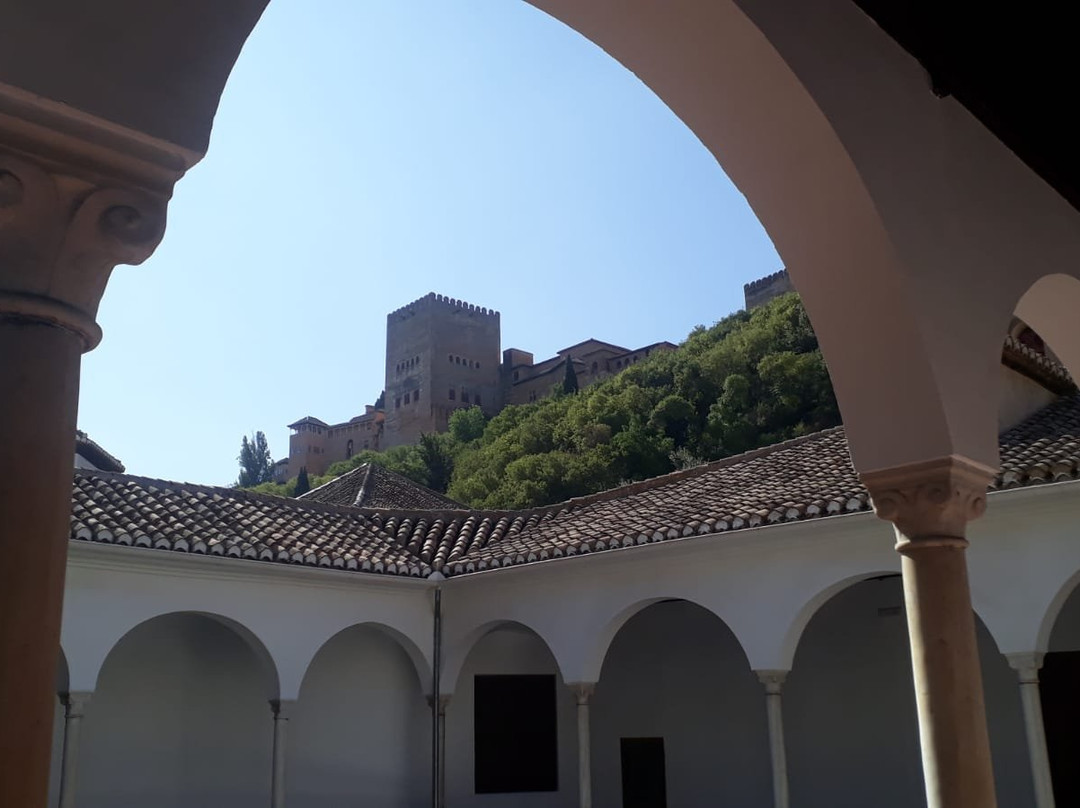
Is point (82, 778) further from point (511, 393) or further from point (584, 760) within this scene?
point (511, 393)

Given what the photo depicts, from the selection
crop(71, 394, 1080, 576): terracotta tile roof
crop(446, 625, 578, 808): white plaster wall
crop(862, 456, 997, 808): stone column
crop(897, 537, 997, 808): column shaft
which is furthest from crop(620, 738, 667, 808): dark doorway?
crop(897, 537, 997, 808): column shaft

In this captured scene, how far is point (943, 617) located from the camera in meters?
3.99

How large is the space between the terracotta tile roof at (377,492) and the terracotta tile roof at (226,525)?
3310mm

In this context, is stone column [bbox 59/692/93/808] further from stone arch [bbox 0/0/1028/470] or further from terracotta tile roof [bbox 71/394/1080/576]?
stone arch [bbox 0/0/1028/470]

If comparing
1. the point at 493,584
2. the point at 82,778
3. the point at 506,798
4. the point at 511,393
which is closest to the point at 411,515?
the point at 493,584

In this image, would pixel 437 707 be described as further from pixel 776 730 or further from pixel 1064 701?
pixel 1064 701

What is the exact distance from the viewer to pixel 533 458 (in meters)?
38.0

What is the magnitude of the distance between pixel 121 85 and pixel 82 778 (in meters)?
11.5

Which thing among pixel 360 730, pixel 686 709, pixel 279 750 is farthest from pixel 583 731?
pixel 279 750

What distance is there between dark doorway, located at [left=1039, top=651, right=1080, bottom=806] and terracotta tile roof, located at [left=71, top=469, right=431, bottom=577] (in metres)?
7.16

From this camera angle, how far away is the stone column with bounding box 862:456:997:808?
380 centimetres

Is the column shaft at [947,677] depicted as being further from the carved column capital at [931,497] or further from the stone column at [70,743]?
the stone column at [70,743]

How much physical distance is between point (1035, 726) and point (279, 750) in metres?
7.80

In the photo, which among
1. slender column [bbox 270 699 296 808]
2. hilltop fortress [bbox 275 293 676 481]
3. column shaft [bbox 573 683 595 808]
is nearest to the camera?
slender column [bbox 270 699 296 808]
